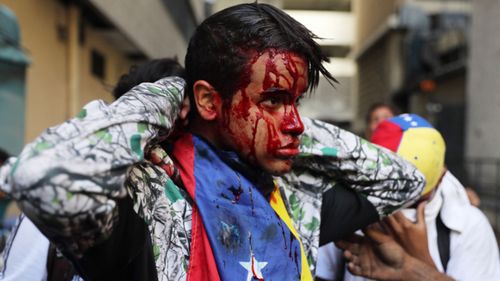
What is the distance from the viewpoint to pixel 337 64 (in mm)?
34156

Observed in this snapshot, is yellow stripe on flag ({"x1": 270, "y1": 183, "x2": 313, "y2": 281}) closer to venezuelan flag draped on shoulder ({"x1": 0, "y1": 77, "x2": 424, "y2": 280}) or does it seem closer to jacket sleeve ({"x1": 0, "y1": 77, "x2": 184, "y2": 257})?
venezuelan flag draped on shoulder ({"x1": 0, "y1": 77, "x2": 424, "y2": 280})

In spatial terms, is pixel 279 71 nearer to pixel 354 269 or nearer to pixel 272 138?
pixel 272 138

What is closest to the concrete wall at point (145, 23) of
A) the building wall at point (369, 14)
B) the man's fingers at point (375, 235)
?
the man's fingers at point (375, 235)

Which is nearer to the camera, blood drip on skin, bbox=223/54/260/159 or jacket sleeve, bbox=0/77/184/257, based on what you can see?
jacket sleeve, bbox=0/77/184/257

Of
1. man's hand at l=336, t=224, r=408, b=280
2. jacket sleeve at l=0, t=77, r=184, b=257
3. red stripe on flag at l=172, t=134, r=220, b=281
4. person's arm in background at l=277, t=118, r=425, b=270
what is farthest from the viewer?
man's hand at l=336, t=224, r=408, b=280

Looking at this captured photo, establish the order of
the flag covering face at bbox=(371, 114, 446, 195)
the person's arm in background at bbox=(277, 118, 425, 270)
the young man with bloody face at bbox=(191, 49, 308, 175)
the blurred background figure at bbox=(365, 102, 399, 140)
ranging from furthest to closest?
the blurred background figure at bbox=(365, 102, 399, 140) < the flag covering face at bbox=(371, 114, 446, 195) < the person's arm in background at bbox=(277, 118, 425, 270) < the young man with bloody face at bbox=(191, 49, 308, 175)

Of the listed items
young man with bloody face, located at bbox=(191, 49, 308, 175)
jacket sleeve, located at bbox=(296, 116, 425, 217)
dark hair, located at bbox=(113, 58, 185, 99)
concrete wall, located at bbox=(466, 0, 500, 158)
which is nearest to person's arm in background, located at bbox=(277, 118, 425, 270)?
jacket sleeve, located at bbox=(296, 116, 425, 217)

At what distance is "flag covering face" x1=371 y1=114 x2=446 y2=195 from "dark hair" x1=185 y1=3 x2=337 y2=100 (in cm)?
69

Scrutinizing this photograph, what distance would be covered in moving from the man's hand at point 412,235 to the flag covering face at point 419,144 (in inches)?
5.9

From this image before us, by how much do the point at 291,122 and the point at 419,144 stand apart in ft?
2.42

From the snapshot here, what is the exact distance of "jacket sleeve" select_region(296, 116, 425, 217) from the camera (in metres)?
1.85

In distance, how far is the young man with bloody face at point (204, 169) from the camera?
1006mm

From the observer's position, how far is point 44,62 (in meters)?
6.43

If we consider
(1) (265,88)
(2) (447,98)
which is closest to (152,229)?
(1) (265,88)
